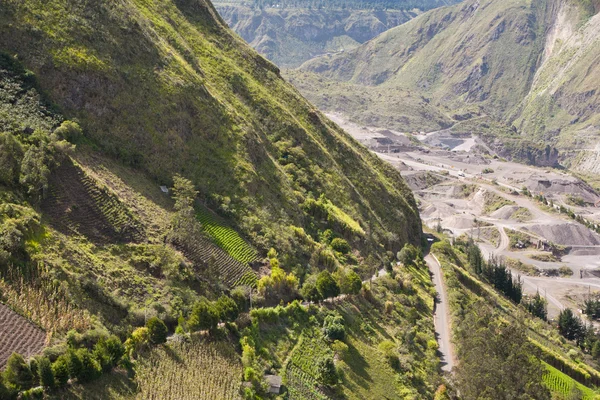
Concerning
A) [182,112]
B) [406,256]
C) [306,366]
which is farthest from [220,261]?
[406,256]

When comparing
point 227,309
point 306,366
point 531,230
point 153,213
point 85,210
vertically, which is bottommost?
point 531,230

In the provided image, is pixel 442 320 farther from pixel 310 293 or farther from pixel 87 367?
pixel 87 367

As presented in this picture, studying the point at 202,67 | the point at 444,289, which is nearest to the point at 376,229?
the point at 444,289

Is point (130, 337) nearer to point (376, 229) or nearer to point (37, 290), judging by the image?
point (37, 290)

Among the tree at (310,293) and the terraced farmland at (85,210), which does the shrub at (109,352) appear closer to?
the terraced farmland at (85,210)

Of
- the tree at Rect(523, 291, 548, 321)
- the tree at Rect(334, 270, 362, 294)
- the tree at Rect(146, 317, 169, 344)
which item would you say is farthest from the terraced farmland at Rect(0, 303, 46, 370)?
the tree at Rect(523, 291, 548, 321)

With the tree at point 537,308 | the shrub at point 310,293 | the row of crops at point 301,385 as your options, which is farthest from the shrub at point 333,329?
the tree at point 537,308
